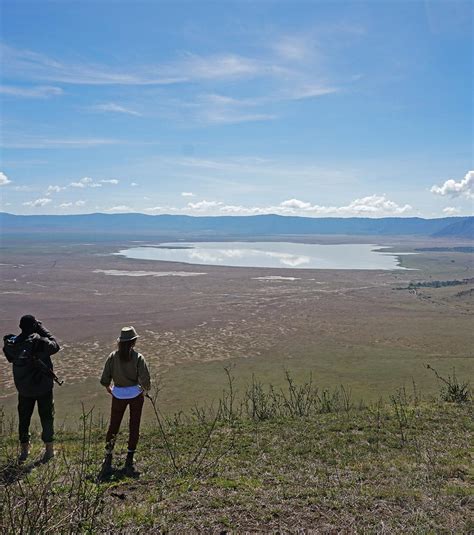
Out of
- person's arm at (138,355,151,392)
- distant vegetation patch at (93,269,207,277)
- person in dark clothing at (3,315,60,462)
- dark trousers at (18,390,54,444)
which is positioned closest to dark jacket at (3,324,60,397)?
person in dark clothing at (3,315,60,462)

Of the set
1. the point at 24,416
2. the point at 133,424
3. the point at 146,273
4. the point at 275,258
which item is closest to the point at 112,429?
the point at 133,424

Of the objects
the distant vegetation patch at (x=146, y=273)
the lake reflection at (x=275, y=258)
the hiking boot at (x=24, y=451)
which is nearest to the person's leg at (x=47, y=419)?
the hiking boot at (x=24, y=451)

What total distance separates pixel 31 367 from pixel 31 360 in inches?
4.0

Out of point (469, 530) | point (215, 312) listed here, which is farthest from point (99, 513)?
point (215, 312)

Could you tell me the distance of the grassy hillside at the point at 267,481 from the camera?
4297 mm

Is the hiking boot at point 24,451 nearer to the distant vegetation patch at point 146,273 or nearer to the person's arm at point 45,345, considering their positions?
the person's arm at point 45,345

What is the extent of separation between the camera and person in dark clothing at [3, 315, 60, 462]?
223 inches

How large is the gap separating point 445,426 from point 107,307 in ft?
117

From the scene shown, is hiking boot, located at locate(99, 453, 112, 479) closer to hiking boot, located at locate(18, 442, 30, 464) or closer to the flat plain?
hiking boot, located at locate(18, 442, 30, 464)

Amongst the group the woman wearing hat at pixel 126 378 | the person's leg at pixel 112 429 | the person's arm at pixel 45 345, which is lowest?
the person's leg at pixel 112 429

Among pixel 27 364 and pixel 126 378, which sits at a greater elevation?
pixel 27 364

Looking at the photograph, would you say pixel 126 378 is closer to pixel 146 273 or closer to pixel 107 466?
pixel 107 466

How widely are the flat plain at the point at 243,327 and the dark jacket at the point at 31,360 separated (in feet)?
21.2

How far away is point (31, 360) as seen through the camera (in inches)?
→ 224
